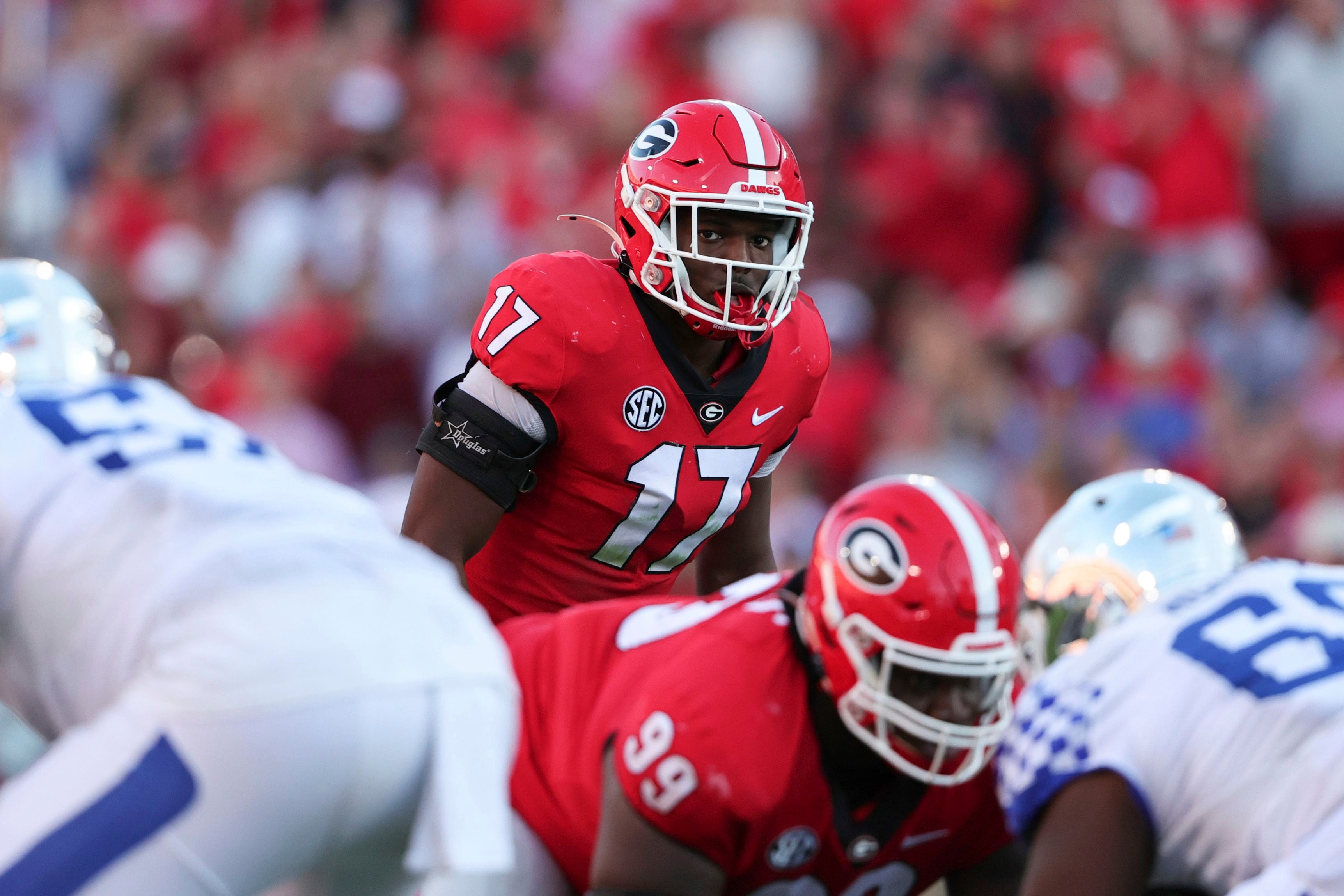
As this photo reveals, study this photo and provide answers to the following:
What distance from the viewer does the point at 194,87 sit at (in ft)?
33.4

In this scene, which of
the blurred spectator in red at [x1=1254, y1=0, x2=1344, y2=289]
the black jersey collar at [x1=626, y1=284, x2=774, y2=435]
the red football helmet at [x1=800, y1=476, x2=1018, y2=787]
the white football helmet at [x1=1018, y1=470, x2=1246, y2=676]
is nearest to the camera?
the red football helmet at [x1=800, y1=476, x2=1018, y2=787]

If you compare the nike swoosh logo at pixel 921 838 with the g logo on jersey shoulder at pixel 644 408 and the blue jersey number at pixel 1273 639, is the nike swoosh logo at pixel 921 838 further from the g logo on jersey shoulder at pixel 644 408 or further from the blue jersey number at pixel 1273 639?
the g logo on jersey shoulder at pixel 644 408

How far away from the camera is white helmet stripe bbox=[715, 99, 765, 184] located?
3.37 metres

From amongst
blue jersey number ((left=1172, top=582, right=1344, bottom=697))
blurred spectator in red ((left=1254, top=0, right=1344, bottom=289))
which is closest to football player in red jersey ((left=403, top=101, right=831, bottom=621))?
blue jersey number ((left=1172, top=582, right=1344, bottom=697))

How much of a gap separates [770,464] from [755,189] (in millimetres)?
672

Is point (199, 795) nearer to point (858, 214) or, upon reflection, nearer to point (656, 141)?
point (656, 141)

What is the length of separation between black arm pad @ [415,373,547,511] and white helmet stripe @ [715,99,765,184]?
0.68 meters

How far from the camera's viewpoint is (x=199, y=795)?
6.72ft

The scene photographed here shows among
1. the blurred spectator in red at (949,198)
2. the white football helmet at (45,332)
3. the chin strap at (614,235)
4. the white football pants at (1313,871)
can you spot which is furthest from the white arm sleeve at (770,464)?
the blurred spectator in red at (949,198)

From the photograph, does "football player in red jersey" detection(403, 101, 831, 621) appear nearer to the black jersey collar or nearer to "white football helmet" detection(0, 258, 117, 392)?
the black jersey collar

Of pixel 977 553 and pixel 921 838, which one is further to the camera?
pixel 921 838

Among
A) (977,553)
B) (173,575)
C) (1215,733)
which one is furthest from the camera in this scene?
(977,553)

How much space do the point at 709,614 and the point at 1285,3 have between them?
6.25m

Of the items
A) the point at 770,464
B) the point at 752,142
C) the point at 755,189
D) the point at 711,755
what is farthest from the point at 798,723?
the point at 752,142
